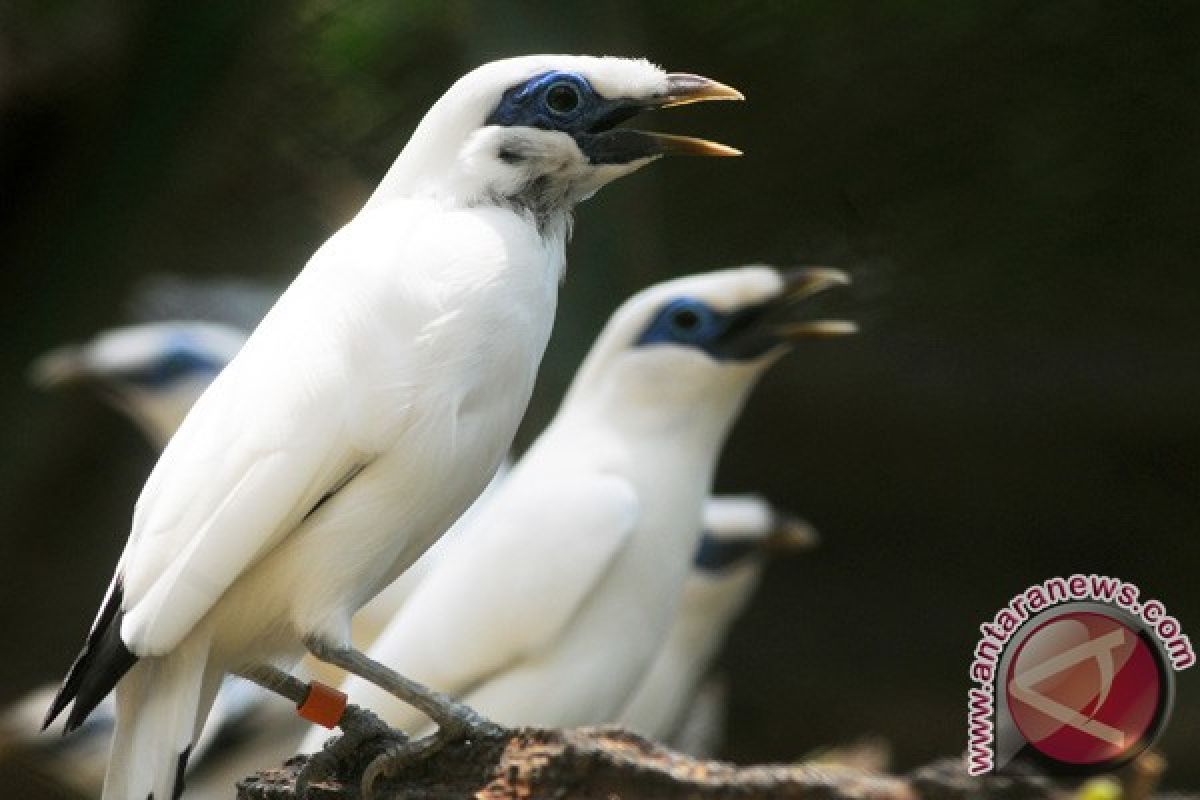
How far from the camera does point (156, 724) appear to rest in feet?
9.78

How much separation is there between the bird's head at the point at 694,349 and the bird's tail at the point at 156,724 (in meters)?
2.02

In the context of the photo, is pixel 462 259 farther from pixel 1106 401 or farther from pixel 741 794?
pixel 1106 401

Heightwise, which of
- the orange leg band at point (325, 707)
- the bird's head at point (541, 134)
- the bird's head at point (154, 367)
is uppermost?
the bird's head at point (154, 367)

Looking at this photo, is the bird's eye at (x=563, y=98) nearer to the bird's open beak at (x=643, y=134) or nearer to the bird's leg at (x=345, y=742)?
the bird's open beak at (x=643, y=134)

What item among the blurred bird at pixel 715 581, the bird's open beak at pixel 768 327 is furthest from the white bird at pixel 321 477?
the blurred bird at pixel 715 581

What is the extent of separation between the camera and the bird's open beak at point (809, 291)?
4637 millimetres

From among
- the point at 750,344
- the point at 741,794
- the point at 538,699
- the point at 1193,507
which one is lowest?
the point at 741,794

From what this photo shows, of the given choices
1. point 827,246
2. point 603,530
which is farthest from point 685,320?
point 603,530

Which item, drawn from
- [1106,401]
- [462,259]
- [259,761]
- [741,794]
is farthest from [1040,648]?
[1106,401]

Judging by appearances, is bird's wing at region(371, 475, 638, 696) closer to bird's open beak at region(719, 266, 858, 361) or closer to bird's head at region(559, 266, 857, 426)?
bird's head at region(559, 266, 857, 426)

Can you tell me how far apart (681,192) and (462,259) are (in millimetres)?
2865

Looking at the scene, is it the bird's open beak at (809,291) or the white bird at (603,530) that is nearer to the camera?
the white bird at (603,530)

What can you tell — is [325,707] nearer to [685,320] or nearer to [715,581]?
[685,320]

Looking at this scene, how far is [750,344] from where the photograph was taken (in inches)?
195
